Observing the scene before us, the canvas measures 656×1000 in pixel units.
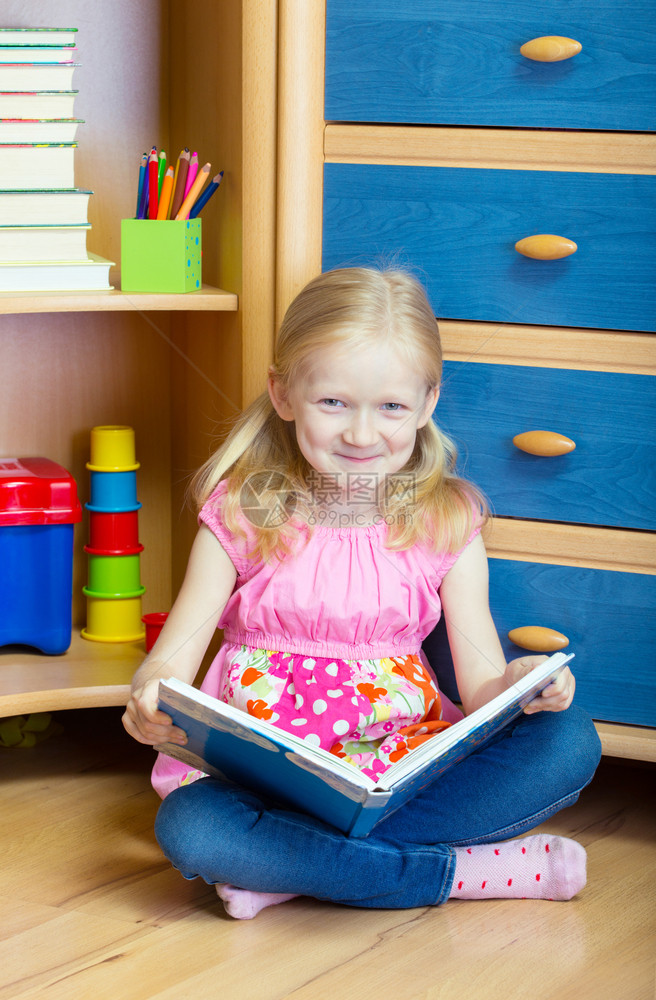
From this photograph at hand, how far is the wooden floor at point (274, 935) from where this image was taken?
0.83m

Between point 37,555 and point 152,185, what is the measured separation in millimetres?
413

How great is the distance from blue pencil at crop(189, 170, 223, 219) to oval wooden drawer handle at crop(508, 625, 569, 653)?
21.1 inches

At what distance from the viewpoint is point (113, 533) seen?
128 cm


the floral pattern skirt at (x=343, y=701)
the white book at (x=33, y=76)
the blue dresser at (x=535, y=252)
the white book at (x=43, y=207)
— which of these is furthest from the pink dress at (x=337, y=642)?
the white book at (x=33, y=76)

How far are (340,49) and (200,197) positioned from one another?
210 millimetres

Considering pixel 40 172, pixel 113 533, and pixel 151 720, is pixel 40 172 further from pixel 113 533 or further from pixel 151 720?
pixel 151 720

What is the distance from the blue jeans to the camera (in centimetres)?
90

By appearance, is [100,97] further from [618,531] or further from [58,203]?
[618,531]

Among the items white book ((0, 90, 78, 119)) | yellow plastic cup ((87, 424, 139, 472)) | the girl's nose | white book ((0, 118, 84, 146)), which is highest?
white book ((0, 90, 78, 119))

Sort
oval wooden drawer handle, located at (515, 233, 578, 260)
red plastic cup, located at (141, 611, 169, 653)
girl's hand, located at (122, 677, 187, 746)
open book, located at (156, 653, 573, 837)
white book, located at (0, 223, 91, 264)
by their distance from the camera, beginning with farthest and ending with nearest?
1. red plastic cup, located at (141, 611, 169, 653)
2. white book, located at (0, 223, 91, 264)
3. oval wooden drawer handle, located at (515, 233, 578, 260)
4. girl's hand, located at (122, 677, 187, 746)
5. open book, located at (156, 653, 573, 837)

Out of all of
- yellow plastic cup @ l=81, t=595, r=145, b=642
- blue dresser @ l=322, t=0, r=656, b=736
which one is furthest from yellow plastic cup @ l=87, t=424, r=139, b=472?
blue dresser @ l=322, t=0, r=656, b=736

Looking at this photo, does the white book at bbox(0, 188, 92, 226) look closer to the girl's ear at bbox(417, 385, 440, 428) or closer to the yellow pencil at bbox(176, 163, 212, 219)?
the yellow pencil at bbox(176, 163, 212, 219)

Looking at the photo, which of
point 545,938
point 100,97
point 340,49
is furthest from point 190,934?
point 100,97

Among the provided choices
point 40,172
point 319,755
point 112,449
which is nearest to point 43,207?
point 40,172
